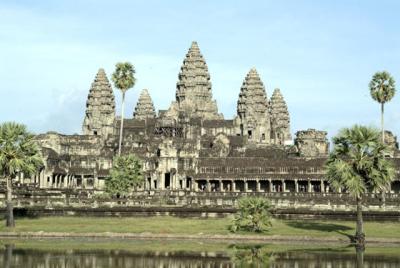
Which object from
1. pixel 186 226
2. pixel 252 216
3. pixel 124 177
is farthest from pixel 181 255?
pixel 124 177

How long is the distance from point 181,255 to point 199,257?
187cm

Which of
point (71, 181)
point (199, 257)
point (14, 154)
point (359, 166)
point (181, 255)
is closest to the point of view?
point (199, 257)

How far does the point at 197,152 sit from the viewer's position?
493ft

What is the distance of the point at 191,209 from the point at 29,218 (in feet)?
56.8

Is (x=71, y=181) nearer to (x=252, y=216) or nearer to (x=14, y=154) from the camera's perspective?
(x=14, y=154)

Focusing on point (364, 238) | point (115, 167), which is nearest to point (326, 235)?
point (364, 238)

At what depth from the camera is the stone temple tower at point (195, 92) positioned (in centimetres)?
19412

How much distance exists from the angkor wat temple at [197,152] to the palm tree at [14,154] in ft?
165

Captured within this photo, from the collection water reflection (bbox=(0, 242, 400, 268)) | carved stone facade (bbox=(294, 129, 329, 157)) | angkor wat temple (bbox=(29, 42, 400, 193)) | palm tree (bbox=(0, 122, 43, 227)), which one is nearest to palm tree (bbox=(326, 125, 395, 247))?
water reflection (bbox=(0, 242, 400, 268))

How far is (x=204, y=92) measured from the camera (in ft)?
645

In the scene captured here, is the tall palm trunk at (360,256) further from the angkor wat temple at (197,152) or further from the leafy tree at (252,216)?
the angkor wat temple at (197,152)

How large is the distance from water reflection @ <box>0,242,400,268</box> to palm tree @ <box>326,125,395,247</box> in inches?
251

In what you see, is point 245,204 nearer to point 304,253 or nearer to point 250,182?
point 304,253


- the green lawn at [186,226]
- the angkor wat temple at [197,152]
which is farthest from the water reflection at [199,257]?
the angkor wat temple at [197,152]
